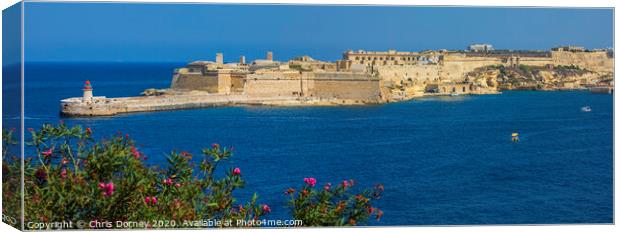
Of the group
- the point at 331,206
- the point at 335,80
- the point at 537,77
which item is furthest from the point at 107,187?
the point at 335,80

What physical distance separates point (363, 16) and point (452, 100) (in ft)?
17.9

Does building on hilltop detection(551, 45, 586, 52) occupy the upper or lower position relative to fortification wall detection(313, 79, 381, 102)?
upper

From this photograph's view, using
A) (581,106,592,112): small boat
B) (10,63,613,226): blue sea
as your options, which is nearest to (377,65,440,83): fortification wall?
(10,63,613,226): blue sea

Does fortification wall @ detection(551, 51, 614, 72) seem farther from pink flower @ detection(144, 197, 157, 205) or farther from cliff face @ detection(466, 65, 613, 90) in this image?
pink flower @ detection(144, 197, 157, 205)

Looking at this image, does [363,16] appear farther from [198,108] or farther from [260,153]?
[198,108]

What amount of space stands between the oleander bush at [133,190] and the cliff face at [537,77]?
398cm

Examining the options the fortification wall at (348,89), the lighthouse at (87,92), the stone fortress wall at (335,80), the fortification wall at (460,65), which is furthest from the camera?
the fortification wall at (348,89)

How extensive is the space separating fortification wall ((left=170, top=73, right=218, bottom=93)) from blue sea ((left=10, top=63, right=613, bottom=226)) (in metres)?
1.75

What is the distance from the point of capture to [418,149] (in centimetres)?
1020

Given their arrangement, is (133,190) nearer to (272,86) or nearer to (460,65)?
(460,65)

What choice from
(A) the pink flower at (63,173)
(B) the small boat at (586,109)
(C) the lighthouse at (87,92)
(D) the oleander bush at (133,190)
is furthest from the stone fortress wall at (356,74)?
(A) the pink flower at (63,173)

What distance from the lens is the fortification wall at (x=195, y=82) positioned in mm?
14344

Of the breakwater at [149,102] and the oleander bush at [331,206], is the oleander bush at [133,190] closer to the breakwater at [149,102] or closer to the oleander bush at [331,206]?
the oleander bush at [331,206]

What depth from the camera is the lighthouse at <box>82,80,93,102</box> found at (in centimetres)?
1144
